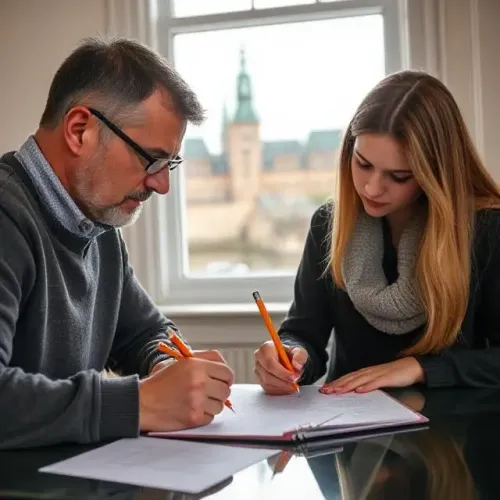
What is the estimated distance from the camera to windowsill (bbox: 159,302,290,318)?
261 cm

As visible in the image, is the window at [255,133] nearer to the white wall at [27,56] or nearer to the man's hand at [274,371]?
the white wall at [27,56]

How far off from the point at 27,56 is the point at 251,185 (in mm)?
879

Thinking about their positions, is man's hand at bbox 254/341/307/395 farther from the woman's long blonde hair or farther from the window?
the window

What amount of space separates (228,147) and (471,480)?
2.05 m

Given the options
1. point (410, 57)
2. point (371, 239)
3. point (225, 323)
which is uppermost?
point (410, 57)

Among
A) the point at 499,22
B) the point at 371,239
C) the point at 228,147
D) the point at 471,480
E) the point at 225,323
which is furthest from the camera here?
the point at 228,147

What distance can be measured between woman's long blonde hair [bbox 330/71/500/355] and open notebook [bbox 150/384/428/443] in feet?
0.97

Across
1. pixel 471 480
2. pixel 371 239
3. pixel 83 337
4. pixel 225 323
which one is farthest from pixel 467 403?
pixel 225 323

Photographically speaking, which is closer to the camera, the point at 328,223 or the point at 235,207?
the point at 328,223

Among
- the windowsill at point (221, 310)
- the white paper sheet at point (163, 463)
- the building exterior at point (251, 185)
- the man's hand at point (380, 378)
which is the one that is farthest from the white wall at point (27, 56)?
the white paper sheet at point (163, 463)

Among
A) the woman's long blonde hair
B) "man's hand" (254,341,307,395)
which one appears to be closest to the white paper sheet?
"man's hand" (254,341,307,395)

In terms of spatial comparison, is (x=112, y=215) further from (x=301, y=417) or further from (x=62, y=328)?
(x=301, y=417)

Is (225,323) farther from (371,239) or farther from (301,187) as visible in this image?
(371,239)

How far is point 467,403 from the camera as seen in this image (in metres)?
1.32
